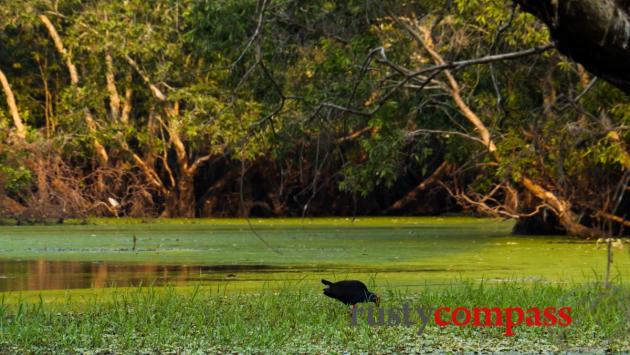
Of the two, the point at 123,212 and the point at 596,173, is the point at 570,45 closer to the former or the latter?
the point at 596,173

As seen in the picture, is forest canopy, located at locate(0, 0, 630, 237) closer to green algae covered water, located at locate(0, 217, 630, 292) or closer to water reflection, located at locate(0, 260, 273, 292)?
green algae covered water, located at locate(0, 217, 630, 292)

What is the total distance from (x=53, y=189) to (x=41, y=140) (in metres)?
0.81

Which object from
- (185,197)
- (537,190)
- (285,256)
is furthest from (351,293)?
(185,197)

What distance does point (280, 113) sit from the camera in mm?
15406

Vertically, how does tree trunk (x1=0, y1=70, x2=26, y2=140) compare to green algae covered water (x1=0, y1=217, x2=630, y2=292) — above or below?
above

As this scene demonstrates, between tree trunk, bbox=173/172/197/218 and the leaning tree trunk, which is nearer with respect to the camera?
the leaning tree trunk

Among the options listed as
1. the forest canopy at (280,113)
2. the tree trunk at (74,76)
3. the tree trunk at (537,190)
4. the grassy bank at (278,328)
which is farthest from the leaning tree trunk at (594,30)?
the tree trunk at (74,76)

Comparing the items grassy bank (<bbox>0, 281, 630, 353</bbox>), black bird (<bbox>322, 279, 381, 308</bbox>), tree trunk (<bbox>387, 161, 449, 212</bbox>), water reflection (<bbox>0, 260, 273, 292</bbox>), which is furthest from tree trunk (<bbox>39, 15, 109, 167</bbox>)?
black bird (<bbox>322, 279, 381, 308</bbox>)

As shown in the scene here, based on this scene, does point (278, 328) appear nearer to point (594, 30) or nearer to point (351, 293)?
point (351, 293)

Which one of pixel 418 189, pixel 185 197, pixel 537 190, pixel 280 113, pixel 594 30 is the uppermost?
pixel 594 30

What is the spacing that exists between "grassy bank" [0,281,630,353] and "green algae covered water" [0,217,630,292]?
2.24ft

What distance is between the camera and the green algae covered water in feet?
30.2

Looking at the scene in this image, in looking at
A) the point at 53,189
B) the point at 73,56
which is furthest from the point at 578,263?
the point at 73,56

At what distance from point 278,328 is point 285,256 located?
5.74 m
